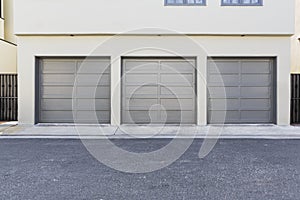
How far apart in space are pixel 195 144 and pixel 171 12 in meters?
4.96

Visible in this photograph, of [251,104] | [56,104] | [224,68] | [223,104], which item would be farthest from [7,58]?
[251,104]

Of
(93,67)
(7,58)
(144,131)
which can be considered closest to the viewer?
(144,131)

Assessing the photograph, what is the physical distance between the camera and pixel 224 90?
422 inches

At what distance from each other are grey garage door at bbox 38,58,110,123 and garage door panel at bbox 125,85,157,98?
74 cm

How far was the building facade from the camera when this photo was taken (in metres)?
10.4

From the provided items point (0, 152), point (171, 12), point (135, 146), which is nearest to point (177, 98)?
point (171, 12)

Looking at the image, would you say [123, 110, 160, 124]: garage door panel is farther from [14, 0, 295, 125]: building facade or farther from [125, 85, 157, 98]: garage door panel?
[125, 85, 157, 98]: garage door panel

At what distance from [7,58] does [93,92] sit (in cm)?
429

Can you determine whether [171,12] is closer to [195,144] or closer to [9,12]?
[195,144]

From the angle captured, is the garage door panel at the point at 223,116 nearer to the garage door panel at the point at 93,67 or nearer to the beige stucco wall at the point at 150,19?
the beige stucco wall at the point at 150,19

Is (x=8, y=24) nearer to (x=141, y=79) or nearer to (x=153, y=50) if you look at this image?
(x=141, y=79)

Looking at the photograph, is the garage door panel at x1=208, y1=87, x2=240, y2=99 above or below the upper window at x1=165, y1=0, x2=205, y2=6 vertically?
below

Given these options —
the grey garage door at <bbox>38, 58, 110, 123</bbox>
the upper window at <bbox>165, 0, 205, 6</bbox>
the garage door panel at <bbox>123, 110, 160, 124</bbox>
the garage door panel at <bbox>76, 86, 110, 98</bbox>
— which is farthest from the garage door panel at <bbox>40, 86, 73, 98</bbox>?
the upper window at <bbox>165, 0, 205, 6</bbox>

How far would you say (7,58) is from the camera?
1234 cm
